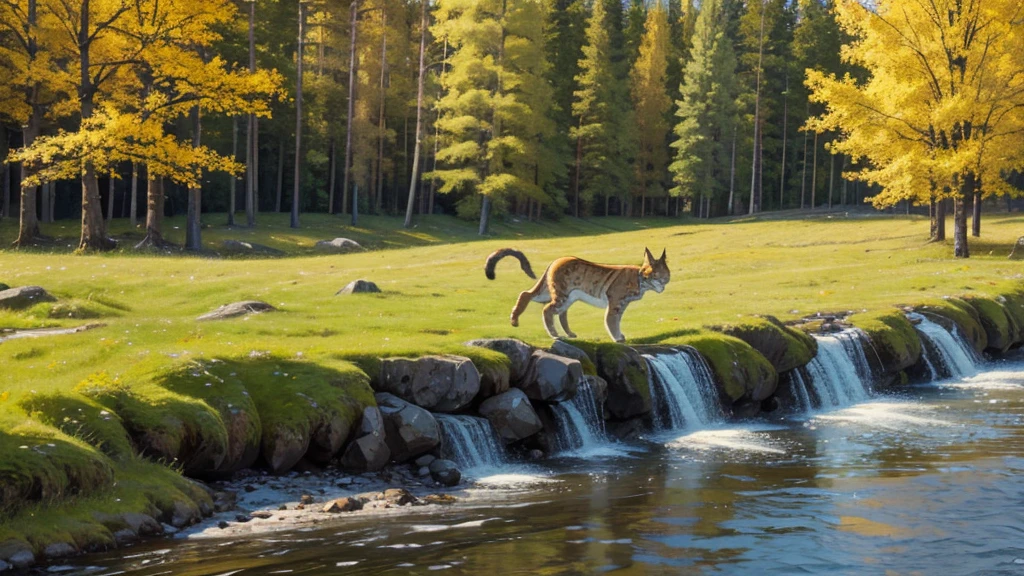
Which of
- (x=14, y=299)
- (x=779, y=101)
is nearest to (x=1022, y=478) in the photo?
(x=14, y=299)

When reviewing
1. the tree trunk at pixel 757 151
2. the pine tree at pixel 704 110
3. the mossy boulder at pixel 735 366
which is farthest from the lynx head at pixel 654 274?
the pine tree at pixel 704 110

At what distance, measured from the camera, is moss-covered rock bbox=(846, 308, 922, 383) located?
25.5 metres

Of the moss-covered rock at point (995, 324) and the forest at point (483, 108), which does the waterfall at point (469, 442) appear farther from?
the forest at point (483, 108)

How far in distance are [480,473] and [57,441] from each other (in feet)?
20.8

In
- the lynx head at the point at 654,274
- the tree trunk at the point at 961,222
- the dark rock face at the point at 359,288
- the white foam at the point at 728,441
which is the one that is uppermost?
the tree trunk at the point at 961,222

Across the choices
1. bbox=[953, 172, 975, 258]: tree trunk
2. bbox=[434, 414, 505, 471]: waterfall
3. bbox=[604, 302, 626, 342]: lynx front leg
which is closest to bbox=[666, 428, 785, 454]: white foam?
bbox=[604, 302, 626, 342]: lynx front leg

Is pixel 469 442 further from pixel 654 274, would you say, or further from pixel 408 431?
pixel 654 274

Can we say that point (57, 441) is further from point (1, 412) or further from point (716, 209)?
point (716, 209)

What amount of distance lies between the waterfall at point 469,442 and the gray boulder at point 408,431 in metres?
0.33

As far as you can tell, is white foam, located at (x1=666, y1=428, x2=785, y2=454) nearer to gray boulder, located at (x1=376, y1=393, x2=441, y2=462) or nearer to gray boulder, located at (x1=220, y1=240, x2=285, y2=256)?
gray boulder, located at (x1=376, y1=393, x2=441, y2=462)

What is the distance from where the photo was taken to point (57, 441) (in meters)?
11.4

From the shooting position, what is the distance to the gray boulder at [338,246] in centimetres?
5009

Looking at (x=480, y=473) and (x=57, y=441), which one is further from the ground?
(x=57, y=441)

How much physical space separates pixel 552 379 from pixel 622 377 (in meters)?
2.00
